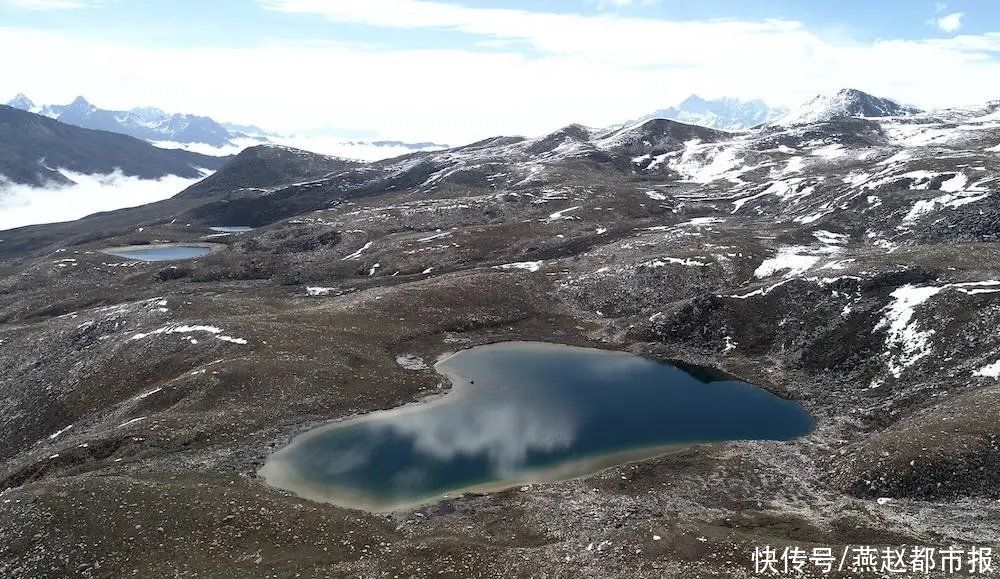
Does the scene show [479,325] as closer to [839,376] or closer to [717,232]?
[839,376]

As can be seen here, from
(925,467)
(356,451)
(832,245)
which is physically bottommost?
(356,451)

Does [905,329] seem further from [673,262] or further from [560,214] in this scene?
[560,214]

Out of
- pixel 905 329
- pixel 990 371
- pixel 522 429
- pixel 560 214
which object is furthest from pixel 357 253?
pixel 990 371

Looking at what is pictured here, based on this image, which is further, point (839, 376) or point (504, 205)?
point (504, 205)

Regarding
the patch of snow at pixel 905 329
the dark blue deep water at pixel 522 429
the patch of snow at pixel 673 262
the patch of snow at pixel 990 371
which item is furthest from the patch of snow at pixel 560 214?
the patch of snow at pixel 990 371

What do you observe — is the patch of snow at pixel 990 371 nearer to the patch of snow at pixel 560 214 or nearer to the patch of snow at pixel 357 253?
the patch of snow at pixel 560 214

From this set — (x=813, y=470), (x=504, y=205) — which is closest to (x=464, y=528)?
(x=813, y=470)

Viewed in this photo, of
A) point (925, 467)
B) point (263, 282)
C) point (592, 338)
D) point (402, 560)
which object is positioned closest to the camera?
point (402, 560)

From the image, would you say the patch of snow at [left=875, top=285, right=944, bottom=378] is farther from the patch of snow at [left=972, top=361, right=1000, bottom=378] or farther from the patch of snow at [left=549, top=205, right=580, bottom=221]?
the patch of snow at [left=549, top=205, right=580, bottom=221]
